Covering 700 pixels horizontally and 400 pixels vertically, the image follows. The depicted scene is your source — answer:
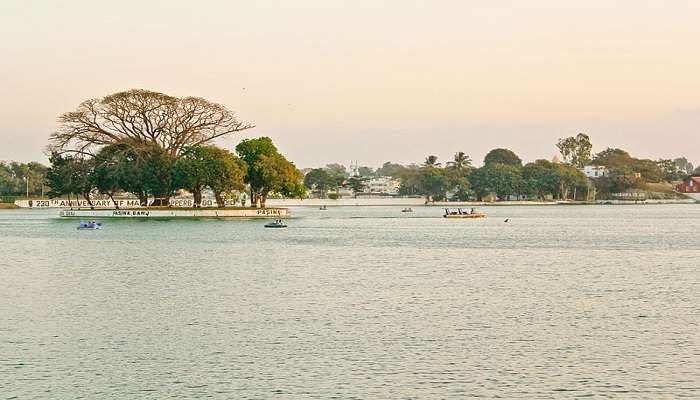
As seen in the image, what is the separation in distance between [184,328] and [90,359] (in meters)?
5.95

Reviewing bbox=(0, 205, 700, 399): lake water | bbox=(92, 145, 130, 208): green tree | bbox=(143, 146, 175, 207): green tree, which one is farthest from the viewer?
bbox=(92, 145, 130, 208): green tree

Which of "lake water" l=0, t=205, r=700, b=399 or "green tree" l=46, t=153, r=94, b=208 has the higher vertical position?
"green tree" l=46, t=153, r=94, b=208

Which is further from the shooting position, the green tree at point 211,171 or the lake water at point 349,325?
the green tree at point 211,171

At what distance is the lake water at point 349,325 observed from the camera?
2573 cm

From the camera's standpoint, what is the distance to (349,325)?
114 feet

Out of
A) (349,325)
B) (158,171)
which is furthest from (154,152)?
(349,325)

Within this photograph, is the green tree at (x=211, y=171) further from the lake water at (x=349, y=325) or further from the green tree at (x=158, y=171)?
the lake water at (x=349, y=325)

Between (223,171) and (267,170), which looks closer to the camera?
(223,171)

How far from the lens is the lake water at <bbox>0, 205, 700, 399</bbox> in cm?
2573

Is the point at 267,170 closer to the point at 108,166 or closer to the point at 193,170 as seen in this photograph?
the point at 193,170

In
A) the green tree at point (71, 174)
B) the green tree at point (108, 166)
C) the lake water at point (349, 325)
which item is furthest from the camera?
the green tree at point (71, 174)

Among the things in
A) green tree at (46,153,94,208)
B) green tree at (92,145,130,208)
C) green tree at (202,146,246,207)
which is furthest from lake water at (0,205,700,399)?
green tree at (46,153,94,208)

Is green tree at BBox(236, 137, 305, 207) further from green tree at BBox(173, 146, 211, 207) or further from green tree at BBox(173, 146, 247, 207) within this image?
green tree at BBox(173, 146, 211, 207)

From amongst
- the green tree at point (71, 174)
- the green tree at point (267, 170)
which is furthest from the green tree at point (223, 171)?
the green tree at point (71, 174)
